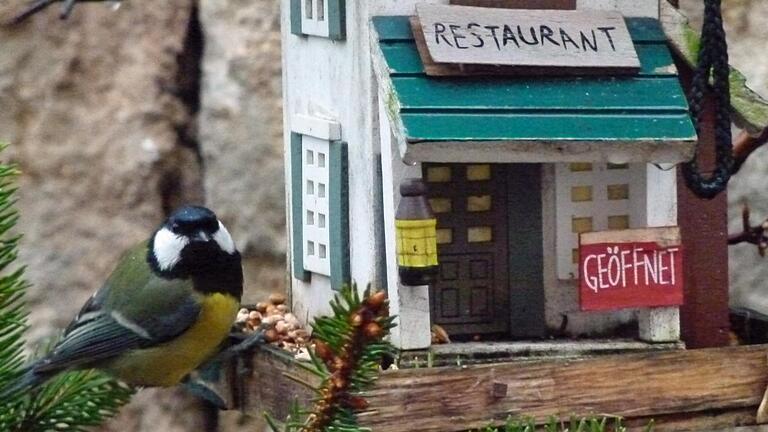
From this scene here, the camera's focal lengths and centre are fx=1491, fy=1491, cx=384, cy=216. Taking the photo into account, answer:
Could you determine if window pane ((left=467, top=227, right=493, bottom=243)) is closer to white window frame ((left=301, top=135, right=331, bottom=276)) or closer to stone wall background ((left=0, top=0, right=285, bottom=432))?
white window frame ((left=301, top=135, right=331, bottom=276))

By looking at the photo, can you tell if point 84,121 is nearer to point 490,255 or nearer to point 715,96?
point 490,255

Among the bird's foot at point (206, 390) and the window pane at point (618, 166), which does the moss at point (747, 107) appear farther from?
the bird's foot at point (206, 390)

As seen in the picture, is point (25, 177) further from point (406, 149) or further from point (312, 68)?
point (406, 149)

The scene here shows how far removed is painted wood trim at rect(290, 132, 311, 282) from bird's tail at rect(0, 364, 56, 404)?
38cm

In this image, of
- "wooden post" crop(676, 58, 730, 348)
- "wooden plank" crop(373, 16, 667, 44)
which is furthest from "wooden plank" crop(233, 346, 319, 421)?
"wooden post" crop(676, 58, 730, 348)

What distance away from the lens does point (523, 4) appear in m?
1.42

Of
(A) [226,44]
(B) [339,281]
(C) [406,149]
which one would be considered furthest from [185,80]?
(C) [406,149]

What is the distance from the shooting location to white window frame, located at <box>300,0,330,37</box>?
4.84 ft

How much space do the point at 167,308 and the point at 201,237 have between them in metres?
0.08

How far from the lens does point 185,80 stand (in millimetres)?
1895

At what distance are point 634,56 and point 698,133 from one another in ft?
0.35

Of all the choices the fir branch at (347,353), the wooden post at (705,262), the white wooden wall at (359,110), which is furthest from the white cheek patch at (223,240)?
the fir branch at (347,353)

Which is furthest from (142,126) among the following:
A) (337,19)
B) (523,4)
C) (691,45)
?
(691,45)

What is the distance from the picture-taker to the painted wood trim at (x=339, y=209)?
1454mm
